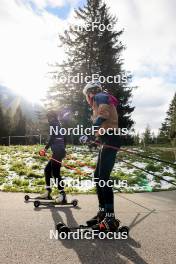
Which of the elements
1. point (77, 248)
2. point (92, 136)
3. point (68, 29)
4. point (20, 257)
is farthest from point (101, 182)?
point (68, 29)

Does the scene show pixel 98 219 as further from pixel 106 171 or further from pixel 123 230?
pixel 106 171

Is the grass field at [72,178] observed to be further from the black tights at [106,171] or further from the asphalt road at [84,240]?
the black tights at [106,171]

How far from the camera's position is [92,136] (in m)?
6.30

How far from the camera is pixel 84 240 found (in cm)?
548

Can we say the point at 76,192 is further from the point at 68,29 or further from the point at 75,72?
the point at 68,29

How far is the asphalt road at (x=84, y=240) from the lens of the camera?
15.0 ft

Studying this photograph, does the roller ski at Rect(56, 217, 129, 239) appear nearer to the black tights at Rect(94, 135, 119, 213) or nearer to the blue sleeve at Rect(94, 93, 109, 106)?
the black tights at Rect(94, 135, 119, 213)

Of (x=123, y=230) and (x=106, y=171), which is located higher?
(x=106, y=171)

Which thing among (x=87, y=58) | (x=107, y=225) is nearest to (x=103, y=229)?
(x=107, y=225)

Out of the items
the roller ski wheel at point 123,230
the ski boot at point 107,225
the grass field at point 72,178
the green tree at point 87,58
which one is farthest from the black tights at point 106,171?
the green tree at point 87,58

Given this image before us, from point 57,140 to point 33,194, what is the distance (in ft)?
7.31

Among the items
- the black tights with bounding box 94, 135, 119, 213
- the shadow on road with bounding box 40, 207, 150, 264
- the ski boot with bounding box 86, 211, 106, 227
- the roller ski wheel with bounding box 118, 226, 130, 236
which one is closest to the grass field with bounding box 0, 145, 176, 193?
the ski boot with bounding box 86, 211, 106, 227

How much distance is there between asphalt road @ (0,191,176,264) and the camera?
4566 millimetres

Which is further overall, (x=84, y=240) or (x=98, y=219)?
(x=98, y=219)
